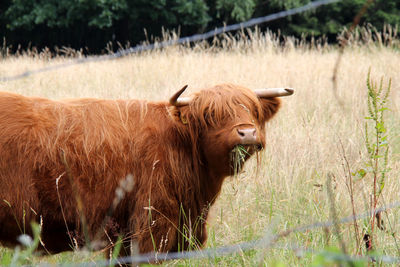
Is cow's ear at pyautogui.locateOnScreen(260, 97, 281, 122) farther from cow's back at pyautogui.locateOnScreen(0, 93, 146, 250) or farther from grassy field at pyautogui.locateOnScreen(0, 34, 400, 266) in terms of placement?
cow's back at pyautogui.locateOnScreen(0, 93, 146, 250)

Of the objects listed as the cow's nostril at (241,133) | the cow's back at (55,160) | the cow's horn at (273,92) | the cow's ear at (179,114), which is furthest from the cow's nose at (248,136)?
the cow's back at (55,160)

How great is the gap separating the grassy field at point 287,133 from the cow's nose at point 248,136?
454 millimetres

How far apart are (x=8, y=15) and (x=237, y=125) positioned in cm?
2184

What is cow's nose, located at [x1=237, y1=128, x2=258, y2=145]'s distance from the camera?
2.68m

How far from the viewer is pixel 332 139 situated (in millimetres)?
4934

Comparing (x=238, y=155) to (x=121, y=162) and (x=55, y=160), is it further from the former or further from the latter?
(x=55, y=160)

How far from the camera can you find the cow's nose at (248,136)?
2684 millimetres

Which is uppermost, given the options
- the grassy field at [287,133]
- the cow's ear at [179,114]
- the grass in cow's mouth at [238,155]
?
the cow's ear at [179,114]

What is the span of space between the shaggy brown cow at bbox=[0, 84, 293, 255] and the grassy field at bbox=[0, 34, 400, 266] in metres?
0.24

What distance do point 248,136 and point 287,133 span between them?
2.37m

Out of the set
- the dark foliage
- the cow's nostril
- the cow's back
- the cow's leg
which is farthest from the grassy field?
the dark foliage

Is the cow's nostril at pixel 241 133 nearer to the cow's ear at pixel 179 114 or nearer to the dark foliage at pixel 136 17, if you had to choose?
the cow's ear at pixel 179 114

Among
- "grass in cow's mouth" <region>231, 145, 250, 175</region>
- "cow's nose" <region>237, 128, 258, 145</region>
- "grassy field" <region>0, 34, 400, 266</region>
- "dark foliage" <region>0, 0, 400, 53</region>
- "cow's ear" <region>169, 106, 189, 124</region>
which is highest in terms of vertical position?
"dark foliage" <region>0, 0, 400, 53</region>

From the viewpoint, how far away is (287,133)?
4980 mm
